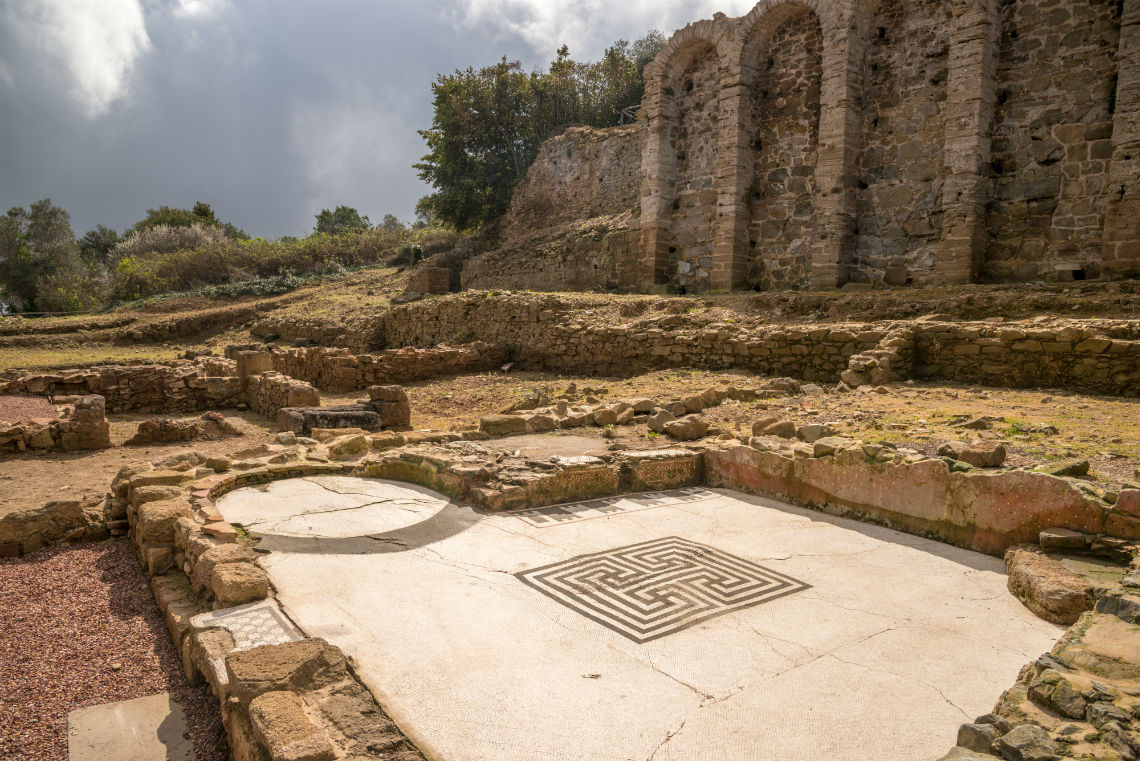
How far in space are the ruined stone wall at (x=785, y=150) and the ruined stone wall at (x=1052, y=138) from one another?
11.6ft

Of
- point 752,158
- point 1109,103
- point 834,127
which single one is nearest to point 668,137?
point 752,158

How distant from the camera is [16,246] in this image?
3388 centimetres

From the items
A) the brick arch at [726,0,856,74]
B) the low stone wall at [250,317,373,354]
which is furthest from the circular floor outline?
the low stone wall at [250,317,373,354]

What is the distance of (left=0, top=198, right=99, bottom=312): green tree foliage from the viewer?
107ft

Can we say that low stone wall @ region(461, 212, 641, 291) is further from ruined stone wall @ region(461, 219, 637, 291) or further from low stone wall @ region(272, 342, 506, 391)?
low stone wall @ region(272, 342, 506, 391)

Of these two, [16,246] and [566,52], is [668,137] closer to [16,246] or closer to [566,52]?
[566,52]

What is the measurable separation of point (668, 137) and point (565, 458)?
13.7m

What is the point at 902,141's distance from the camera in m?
12.8

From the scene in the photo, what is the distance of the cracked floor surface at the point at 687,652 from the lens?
225 centimetres

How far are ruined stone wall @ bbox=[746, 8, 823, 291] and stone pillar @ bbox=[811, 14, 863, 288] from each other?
65 centimetres

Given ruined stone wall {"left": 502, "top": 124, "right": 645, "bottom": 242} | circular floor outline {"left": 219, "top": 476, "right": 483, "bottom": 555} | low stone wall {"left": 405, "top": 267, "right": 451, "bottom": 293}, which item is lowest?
circular floor outline {"left": 219, "top": 476, "right": 483, "bottom": 555}

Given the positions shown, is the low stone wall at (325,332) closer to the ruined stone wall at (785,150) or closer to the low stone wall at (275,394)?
the low stone wall at (275,394)

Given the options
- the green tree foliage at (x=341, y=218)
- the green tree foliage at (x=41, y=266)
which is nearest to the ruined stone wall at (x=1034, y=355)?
the green tree foliage at (x=41, y=266)

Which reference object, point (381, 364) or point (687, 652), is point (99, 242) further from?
point (687, 652)
